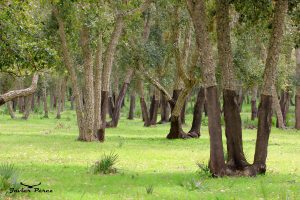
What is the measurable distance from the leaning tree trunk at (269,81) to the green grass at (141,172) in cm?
73

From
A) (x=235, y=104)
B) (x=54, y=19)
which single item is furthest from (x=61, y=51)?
(x=235, y=104)

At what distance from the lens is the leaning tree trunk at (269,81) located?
16.5 m

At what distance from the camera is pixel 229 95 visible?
669 inches

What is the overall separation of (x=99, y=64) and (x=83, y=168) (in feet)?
41.2

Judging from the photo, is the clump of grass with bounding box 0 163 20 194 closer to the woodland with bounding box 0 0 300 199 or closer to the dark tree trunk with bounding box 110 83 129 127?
the woodland with bounding box 0 0 300 199

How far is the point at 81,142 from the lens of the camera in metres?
29.4

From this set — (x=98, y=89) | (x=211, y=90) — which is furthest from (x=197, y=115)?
(x=211, y=90)

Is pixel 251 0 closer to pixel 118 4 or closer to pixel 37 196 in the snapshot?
pixel 37 196

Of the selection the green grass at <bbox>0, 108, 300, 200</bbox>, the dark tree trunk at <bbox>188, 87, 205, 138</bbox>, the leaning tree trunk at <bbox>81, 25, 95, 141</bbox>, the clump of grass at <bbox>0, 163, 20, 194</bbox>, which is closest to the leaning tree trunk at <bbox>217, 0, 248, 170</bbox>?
the green grass at <bbox>0, 108, 300, 200</bbox>

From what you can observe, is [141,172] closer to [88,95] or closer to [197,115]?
[88,95]

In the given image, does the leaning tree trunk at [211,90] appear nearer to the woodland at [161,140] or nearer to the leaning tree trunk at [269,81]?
the woodland at [161,140]

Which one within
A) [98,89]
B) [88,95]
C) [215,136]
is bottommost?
[215,136]

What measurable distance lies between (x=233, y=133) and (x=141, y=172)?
317cm

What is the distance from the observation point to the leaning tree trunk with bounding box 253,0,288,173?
1647 centimetres
